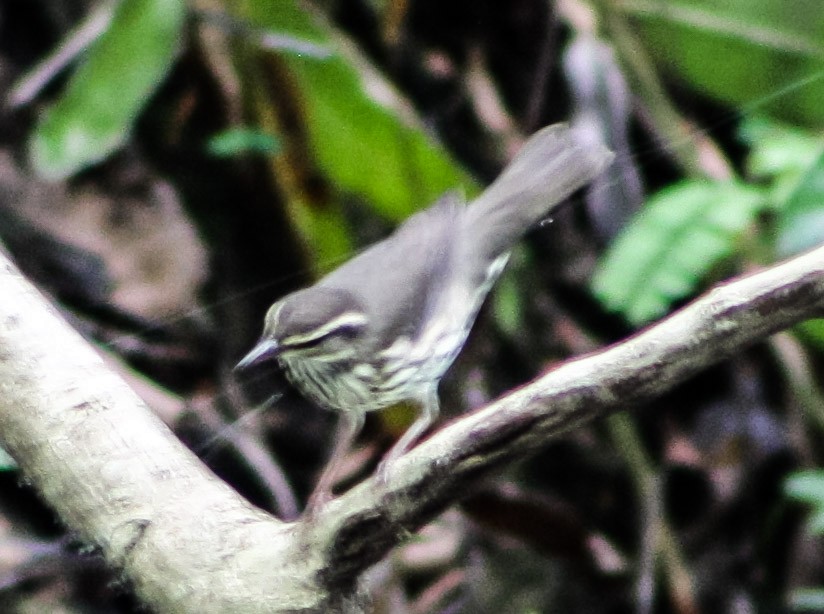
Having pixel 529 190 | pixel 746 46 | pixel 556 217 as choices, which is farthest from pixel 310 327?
pixel 746 46

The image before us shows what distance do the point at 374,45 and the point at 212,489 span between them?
65.0 inches

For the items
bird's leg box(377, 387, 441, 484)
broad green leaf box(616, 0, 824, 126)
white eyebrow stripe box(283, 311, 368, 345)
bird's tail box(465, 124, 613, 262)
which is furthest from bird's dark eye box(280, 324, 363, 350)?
broad green leaf box(616, 0, 824, 126)

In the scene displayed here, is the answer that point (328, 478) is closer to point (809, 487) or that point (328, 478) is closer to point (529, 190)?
point (529, 190)

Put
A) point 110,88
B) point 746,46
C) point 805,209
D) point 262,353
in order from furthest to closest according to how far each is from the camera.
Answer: point 746,46, point 110,88, point 805,209, point 262,353

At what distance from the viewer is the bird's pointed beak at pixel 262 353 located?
4.17 feet

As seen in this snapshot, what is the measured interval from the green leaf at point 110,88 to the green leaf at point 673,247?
39.3 inches

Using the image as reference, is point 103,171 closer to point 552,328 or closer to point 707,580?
point 552,328

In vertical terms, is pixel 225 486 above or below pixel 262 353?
below

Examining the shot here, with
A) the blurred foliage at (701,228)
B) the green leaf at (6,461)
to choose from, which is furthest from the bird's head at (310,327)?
the blurred foliage at (701,228)

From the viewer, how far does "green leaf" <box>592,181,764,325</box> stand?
6.72 feet

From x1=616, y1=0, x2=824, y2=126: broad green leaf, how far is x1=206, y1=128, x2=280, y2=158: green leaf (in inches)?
32.3

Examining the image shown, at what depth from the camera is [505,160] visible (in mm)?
2619

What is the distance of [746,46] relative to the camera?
2.48 m

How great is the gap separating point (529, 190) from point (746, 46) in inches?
43.5
